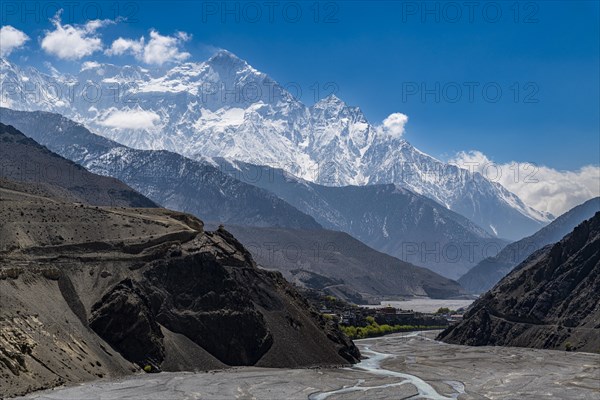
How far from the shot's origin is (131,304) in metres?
154

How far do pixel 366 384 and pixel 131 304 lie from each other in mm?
41912

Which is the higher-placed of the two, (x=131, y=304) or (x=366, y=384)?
(x=131, y=304)

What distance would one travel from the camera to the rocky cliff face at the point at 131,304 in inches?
5389

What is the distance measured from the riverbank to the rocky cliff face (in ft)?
20.3

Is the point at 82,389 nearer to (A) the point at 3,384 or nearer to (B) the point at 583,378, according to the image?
(A) the point at 3,384

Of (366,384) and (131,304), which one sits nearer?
(366,384)

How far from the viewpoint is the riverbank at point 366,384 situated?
129500mm

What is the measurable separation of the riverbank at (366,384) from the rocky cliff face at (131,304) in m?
6.19

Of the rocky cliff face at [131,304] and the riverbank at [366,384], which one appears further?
the rocky cliff face at [131,304]

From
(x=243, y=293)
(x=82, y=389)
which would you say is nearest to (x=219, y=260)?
(x=243, y=293)

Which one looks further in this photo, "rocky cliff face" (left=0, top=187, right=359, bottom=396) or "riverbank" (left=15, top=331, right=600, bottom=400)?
"rocky cliff face" (left=0, top=187, right=359, bottom=396)

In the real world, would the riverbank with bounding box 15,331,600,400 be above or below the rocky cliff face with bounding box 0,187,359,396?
below

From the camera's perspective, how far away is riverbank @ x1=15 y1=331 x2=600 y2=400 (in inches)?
5098

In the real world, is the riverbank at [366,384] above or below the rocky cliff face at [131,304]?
below
